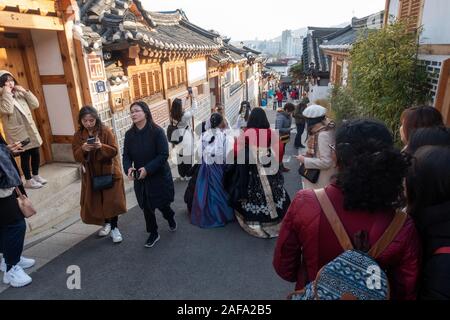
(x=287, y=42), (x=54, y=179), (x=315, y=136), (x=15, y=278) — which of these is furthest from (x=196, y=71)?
(x=287, y=42)

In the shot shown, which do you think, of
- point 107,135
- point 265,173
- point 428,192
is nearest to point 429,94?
point 265,173

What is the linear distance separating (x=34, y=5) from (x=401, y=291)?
616cm

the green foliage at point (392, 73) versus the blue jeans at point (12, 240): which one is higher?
the green foliage at point (392, 73)

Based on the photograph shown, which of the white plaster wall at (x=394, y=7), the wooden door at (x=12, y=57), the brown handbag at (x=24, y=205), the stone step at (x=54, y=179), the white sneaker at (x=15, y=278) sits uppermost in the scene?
the white plaster wall at (x=394, y=7)

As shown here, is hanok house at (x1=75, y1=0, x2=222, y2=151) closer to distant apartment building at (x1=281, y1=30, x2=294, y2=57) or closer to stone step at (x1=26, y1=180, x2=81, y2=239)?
stone step at (x1=26, y1=180, x2=81, y2=239)

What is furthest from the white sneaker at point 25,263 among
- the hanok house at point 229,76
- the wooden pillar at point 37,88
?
the hanok house at point 229,76

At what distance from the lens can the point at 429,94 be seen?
5.20 m

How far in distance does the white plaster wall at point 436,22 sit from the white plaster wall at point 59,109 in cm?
680

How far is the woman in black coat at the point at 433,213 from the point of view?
1486mm

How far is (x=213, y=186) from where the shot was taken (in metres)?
5.10

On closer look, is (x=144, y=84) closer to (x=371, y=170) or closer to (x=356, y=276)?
(x=371, y=170)

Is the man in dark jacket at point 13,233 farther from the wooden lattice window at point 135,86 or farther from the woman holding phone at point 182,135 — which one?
the wooden lattice window at point 135,86

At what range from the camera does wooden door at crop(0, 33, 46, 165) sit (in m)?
5.15

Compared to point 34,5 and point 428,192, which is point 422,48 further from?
point 34,5
